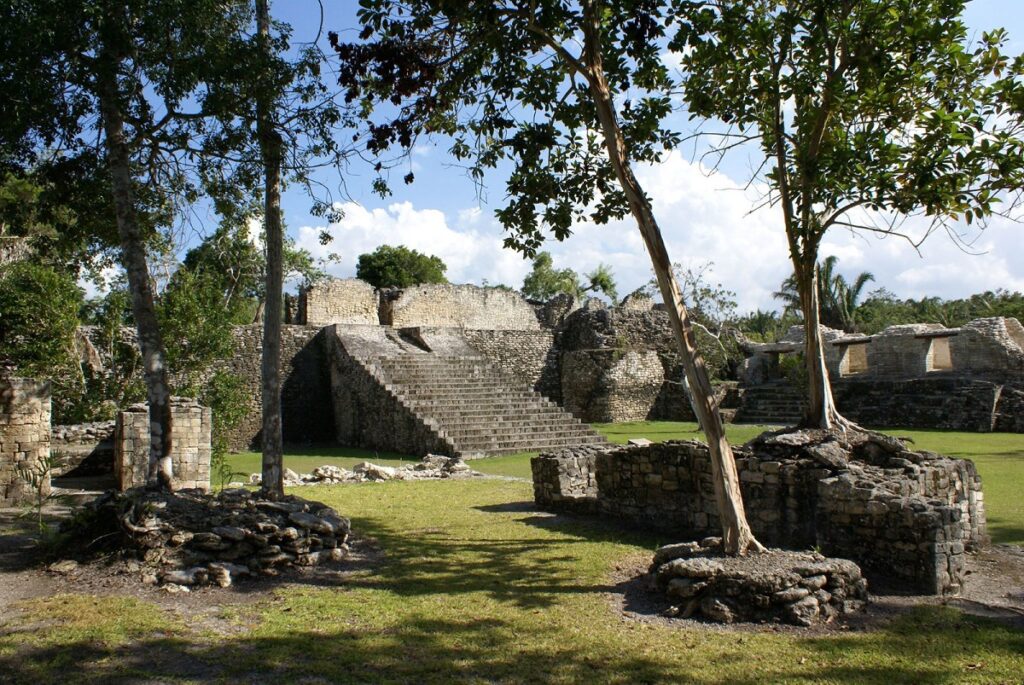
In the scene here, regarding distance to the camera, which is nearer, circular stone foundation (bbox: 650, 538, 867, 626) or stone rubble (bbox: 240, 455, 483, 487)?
circular stone foundation (bbox: 650, 538, 867, 626)

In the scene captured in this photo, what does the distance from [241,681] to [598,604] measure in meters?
2.52

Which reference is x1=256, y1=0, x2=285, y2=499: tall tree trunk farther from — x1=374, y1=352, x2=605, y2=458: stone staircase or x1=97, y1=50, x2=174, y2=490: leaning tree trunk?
x1=374, y1=352, x2=605, y2=458: stone staircase

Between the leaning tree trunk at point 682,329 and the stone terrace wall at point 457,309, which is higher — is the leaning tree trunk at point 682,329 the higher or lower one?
the lower one

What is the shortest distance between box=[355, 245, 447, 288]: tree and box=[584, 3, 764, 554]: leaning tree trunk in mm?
35814

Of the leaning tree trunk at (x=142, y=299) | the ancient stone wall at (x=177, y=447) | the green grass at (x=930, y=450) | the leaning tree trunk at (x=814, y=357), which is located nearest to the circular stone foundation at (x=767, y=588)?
the leaning tree trunk at (x=814, y=357)

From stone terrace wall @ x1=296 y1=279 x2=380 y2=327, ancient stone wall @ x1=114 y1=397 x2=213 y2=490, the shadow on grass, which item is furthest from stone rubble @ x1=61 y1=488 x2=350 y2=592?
stone terrace wall @ x1=296 y1=279 x2=380 y2=327

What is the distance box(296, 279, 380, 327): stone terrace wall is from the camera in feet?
72.7

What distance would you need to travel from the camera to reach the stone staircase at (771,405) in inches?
828

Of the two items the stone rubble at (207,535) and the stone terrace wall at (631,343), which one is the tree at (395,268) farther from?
the stone rubble at (207,535)

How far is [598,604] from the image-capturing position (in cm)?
567

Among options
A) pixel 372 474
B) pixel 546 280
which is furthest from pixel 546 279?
pixel 372 474

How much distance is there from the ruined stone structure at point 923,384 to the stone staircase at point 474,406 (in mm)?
6456

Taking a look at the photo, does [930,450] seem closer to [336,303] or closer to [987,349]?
[987,349]

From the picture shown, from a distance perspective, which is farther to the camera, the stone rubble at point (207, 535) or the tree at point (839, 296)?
the tree at point (839, 296)
